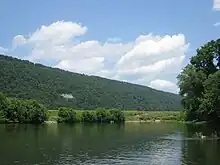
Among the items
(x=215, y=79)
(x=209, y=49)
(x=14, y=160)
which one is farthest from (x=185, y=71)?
(x=14, y=160)

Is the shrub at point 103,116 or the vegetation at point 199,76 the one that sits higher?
the vegetation at point 199,76

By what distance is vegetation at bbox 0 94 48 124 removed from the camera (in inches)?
5758

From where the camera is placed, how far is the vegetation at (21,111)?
146 meters

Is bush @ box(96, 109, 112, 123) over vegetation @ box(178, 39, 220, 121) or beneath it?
beneath

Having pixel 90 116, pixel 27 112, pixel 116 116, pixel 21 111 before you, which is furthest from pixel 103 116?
pixel 21 111

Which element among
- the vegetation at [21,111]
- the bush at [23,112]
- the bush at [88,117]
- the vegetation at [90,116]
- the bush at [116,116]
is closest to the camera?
the vegetation at [21,111]

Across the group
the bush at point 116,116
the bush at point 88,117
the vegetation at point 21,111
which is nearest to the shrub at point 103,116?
the bush at point 116,116

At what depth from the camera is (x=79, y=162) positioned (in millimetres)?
48656

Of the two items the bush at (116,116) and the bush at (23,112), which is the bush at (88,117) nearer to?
the bush at (116,116)

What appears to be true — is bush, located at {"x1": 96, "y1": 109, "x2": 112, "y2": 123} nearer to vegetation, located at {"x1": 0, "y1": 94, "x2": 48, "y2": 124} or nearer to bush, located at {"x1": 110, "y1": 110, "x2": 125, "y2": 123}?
bush, located at {"x1": 110, "y1": 110, "x2": 125, "y2": 123}

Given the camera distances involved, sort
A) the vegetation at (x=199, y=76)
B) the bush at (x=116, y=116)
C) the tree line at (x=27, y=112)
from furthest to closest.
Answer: the bush at (x=116, y=116) → the tree line at (x=27, y=112) → the vegetation at (x=199, y=76)

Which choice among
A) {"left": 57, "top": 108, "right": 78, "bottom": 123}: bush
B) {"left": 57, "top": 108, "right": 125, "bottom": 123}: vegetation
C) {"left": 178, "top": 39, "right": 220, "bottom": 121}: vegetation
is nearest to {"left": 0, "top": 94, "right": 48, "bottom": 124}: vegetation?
{"left": 57, "top": 108, "right": 78, "bottom": 123}: bush

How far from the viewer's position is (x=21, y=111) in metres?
150

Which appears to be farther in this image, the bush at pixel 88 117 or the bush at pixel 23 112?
the bush at pixel 88 117
